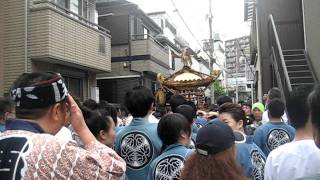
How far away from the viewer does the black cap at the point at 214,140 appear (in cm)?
245

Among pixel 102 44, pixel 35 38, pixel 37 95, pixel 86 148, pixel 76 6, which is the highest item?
pixel 76 6

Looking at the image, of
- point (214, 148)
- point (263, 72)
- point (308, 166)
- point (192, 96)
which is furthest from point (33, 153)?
point (263, 72)

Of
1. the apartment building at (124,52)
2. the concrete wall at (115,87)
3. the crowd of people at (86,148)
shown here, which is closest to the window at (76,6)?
the apartment building at (124,52)

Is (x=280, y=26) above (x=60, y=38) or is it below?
above

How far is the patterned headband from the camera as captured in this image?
7.47ft

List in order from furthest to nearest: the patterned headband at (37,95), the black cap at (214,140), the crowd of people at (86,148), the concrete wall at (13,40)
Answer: the concrete wall at (13,40) < the black cap at (214,140) < the patterned headband at (37,95) < the crowd of people at (86,148)

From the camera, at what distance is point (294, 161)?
9.60ft

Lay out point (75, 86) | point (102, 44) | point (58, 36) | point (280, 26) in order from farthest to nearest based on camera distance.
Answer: point (102, 44) → point (75, 86) → point (280, 26) → point (58, 36)

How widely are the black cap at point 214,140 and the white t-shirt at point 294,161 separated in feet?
1.97

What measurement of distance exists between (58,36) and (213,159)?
11094 millimetres

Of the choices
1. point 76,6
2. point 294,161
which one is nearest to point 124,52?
point 76,6

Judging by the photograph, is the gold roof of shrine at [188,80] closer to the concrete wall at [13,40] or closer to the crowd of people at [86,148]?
the concrete wall at [13,40]

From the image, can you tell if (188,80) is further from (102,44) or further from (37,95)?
(37,95)

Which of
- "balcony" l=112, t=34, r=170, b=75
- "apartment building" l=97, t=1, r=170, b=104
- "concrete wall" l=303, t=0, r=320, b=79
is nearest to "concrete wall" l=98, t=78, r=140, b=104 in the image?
"apartment building" l=97, t=1, r=170, b=104
